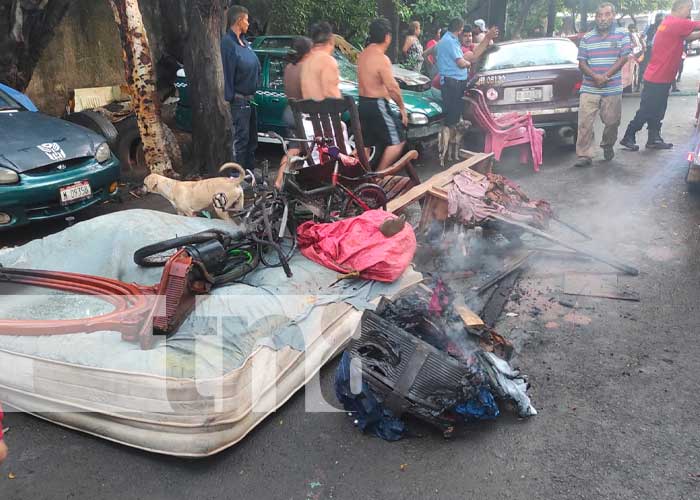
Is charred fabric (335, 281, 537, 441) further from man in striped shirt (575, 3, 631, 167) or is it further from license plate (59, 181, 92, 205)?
man in striped shirt (575, 3, 631, 167)

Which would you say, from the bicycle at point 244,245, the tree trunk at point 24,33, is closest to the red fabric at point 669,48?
the bicycle at point 244,245

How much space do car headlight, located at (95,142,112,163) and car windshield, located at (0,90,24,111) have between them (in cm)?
115

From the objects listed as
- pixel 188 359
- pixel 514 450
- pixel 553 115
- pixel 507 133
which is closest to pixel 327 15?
pixel 553 115

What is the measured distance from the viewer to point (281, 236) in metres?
4.26

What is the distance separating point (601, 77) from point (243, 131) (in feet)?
15.7

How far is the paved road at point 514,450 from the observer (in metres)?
2.68

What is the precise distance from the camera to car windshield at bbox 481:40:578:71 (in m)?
8.58

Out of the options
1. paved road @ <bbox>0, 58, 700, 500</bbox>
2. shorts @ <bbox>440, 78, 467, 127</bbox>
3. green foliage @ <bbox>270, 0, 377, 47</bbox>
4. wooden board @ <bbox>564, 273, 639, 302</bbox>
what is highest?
green foliage @ <bbox>270, 0, 377, 47</bbox>

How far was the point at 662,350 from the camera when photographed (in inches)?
145

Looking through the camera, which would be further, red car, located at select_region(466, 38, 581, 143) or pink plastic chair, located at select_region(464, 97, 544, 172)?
red car, located at select_region(466, 38, 581, 143)

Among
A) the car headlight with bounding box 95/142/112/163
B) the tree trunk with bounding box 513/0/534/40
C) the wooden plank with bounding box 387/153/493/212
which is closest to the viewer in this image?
the wooden plank with bounding box 387/153/493/212

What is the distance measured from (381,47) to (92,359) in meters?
4.90

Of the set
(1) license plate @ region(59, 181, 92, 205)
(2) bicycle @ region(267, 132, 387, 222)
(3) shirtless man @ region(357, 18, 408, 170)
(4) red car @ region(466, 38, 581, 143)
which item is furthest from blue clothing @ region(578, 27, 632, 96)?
(1) license plate @ region(59, 181, 92, 205)

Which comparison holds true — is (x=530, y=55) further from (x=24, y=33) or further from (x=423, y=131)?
(x=24, y=33)
